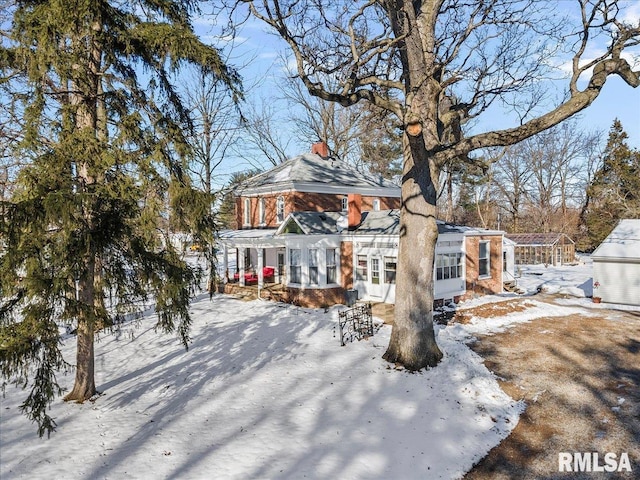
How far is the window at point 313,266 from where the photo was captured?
18125 mm

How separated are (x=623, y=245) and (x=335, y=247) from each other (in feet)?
Answer: 47.3

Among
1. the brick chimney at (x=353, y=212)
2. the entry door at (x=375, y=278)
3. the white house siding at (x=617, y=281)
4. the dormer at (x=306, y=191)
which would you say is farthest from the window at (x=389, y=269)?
the white house siding at (x=617, y=281)

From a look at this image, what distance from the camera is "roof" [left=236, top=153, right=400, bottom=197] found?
21.6m

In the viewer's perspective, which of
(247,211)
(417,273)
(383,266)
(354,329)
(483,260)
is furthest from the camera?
(247,211)

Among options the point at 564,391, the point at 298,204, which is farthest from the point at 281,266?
the point at 564,391

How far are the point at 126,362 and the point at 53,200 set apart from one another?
22.0ft

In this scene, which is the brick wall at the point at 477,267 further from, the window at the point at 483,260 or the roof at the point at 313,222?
the roof at the point at 313,222

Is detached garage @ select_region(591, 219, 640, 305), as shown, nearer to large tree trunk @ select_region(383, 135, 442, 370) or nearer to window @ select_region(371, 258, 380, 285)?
window @ select_region(371, 258, 380, 285)

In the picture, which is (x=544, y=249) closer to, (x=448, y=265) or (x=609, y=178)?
(x=609, y=178)

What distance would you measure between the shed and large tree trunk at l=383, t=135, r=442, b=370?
110 ft

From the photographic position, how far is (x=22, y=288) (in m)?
6.36

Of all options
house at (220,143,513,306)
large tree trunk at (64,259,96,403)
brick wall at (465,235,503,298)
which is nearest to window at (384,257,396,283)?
house at (220,143,513,306)

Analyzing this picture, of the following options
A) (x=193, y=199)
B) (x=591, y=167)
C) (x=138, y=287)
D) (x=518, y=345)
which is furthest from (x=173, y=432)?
(x=591, y=167)

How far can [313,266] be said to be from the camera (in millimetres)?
18172
